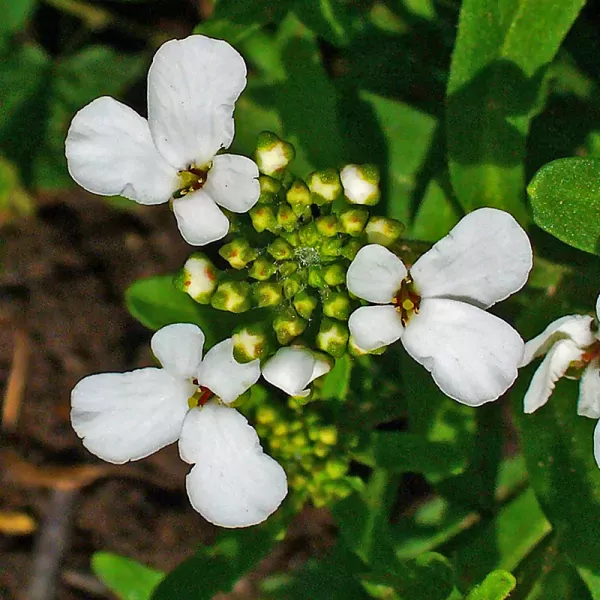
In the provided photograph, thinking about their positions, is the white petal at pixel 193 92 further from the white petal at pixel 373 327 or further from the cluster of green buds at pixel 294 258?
the white petal at pixel 373 327

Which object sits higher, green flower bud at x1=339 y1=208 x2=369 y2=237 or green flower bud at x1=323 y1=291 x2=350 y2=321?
green flower bud at x1=339 y1=208 x2=369 y2=237

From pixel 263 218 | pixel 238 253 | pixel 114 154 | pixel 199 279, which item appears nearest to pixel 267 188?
pixel 263 218

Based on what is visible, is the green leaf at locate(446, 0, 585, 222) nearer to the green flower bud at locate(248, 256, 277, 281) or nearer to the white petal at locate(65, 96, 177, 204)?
the green flower bud at locate(248, 256, 277, 281)

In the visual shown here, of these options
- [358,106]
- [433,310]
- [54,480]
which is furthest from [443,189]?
[54,480]

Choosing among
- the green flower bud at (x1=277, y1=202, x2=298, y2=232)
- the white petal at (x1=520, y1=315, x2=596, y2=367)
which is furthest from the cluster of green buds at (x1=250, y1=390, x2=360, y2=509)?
the white petal at (x1=520, y1=315, x2=596, y2=367)

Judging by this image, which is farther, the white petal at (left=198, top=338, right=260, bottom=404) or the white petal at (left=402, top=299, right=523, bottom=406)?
the white petal at (left=198, top=338, right=260, bottom=404)

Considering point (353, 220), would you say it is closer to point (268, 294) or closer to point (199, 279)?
point (268, 294)
